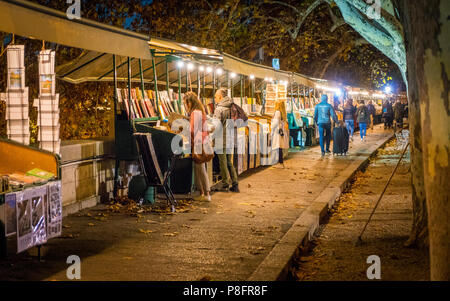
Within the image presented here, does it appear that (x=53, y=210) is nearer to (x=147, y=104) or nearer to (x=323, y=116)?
(x=147, y=104)

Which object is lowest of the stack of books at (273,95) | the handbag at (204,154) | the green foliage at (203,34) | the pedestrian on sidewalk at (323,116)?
the handbag at (204,154)

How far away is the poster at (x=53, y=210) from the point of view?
607 cm

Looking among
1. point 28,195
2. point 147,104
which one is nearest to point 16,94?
point 28,195

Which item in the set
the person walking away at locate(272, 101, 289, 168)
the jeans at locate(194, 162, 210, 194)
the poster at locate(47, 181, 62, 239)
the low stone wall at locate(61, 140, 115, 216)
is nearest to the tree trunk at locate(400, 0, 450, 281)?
the poster at locate(47, 181, 62, 239)

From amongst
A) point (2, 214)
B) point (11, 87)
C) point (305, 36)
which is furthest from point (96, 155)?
point (305, 36)

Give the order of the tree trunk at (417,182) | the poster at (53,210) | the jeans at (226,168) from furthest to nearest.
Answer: the jeans at (226,168) < the tree trunk at (417,182) < the poster at (53,210)

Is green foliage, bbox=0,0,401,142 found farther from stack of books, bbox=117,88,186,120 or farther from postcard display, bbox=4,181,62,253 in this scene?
postcard display, bbox=4,181,62,253

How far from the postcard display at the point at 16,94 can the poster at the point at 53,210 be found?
4.40 ft

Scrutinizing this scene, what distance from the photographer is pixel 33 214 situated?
5750 millimetres

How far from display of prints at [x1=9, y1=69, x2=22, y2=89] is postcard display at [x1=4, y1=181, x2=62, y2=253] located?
1602mm

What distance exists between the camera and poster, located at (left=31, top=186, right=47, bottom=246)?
576 cm

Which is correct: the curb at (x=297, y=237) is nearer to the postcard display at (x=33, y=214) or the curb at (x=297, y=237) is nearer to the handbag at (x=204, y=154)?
the handbag at (x=204, y=154)

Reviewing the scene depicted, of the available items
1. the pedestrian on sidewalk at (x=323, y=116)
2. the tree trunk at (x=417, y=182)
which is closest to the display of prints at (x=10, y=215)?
the tree trunk at (x=417, y=182)

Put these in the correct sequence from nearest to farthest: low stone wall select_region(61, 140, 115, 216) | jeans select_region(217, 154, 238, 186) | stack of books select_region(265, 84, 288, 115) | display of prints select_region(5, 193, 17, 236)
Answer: display of prints select_region(5, 193, 17, 236)
low stone wall select_region(61, 140, 115, 216)
jeans select_region(217, 154, 238, 186)
stack of books select_region(265, 84, 288, 115)
